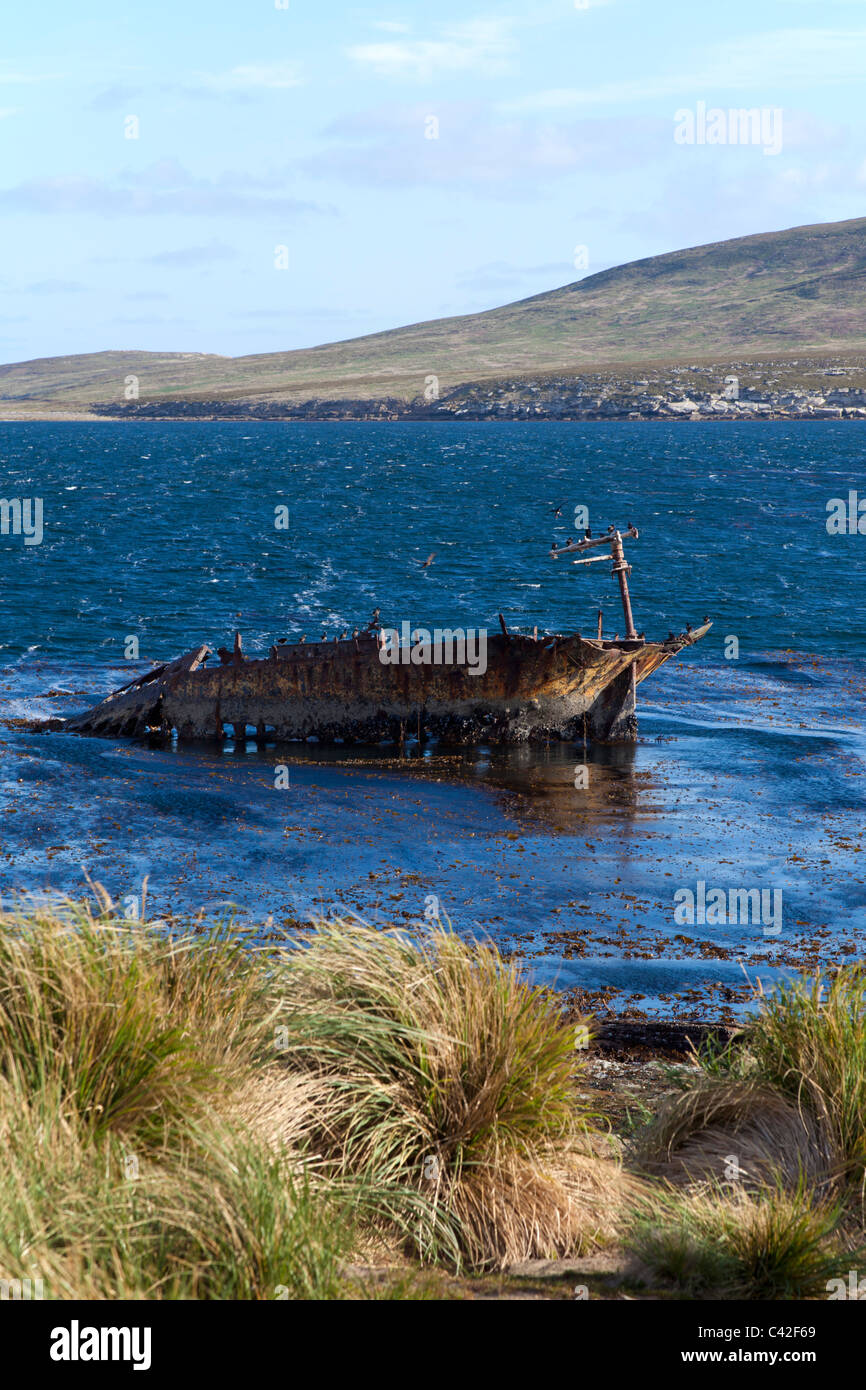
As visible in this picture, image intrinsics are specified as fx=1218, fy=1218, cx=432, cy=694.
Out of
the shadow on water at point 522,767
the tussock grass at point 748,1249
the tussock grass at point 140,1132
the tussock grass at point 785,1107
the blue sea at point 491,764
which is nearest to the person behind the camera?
the tussock grass at point 140,1132

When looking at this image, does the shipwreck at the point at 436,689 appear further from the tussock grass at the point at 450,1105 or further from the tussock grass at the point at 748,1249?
the tussock grass at the point at 748,1249

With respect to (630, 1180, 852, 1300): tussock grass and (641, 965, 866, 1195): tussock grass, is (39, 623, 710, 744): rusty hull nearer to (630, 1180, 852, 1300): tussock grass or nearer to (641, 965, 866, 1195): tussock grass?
(641, 965, 866, 1195): tussock grass

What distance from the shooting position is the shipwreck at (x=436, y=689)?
26.9m

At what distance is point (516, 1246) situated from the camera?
7.23m

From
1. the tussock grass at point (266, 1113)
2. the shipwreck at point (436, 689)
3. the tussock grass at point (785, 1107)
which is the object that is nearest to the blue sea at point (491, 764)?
the shipwreck at point (436, 689)

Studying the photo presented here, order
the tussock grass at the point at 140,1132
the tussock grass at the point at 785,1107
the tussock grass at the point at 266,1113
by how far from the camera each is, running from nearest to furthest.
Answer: the tussock grass at the point at 140,1132 < the tussock grass at the point at 266,1113 < the tussock grass at the point at 785,1107

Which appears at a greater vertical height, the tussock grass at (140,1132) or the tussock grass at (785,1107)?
the tussock grass at (140,1132)

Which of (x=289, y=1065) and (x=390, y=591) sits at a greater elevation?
(x=390, y=591)

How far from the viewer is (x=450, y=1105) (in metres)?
7.66

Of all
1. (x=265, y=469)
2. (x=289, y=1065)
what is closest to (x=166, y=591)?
(x=289, y=1065)

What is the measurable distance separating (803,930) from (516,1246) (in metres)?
10.0

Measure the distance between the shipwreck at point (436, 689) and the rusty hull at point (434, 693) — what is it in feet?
0.07

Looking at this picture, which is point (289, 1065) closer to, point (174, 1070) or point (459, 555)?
point (174, 1070)

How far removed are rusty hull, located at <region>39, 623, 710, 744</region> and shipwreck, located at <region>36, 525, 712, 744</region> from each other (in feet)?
0.07
